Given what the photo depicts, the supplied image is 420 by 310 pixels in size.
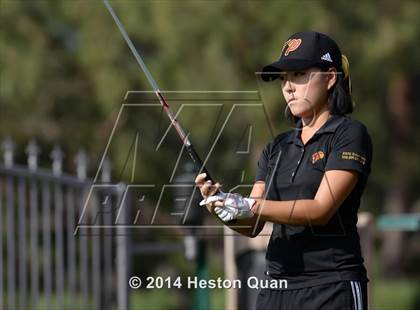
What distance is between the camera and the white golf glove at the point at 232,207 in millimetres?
3648

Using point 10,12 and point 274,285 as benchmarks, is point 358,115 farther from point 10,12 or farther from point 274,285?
point 274,285

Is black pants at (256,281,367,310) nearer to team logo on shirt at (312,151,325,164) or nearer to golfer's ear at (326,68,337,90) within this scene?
team logo on shirt at (312,151,325,164)

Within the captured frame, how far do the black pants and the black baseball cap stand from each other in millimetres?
775

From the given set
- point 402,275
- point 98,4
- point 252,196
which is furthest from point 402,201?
point 252,196

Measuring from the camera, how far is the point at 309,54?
3.79 meters

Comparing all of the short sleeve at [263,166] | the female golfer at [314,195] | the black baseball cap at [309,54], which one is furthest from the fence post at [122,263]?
the black baseball cap at [309,54]

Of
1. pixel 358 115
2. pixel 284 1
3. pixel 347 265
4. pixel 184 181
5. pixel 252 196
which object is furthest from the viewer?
pixel 358 115

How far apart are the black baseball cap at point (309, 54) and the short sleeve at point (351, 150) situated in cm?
25

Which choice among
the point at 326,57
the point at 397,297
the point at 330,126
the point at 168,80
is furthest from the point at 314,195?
the point at 168,80

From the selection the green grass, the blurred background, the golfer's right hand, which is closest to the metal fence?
the golfer's right hand

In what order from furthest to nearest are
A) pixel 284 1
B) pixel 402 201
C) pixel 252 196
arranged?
pixel 402 201
pixel 284 1
pixel 252 196

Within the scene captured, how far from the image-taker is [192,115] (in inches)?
464

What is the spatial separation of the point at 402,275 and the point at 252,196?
1396 cm

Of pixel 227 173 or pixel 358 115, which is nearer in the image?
pixel 227 173
